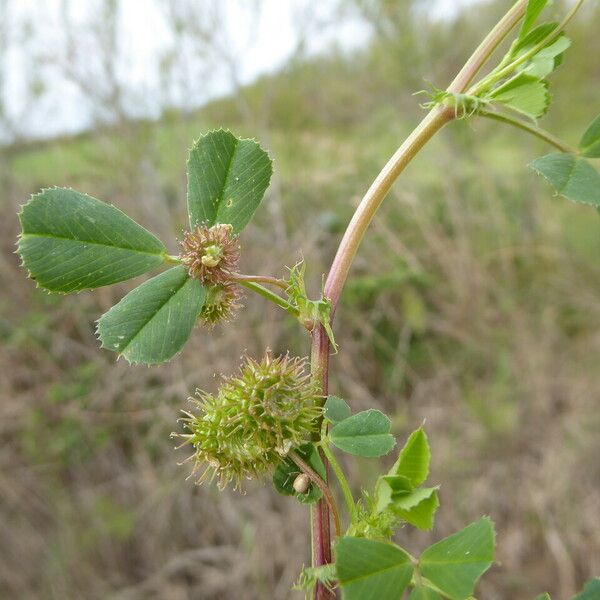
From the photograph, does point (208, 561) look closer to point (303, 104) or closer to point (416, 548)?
point (416, 548)

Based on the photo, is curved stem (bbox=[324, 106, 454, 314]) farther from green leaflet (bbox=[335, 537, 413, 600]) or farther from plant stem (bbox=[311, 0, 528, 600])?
green leaflet (bbox=[335, 537, 413, 600])

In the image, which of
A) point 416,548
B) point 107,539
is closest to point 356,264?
point 416,548

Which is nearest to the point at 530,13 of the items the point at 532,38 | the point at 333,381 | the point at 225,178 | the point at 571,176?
the point at 532,38

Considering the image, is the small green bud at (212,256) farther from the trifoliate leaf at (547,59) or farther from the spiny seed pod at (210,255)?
the trifoliate leaf at (547,59)

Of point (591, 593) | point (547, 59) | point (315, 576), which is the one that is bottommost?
point (591, 593)

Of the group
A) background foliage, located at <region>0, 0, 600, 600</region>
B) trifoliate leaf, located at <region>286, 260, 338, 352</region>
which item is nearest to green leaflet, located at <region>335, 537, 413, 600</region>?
trifoliate leaf, located at <region>286, 260, 338, 352</region>

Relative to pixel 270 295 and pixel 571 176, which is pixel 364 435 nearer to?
pixel 270 295

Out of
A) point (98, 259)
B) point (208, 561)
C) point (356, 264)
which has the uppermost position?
point (98, 259)
